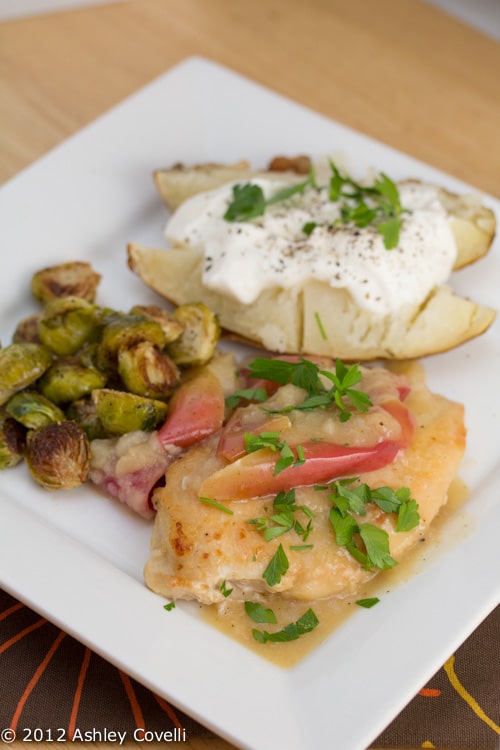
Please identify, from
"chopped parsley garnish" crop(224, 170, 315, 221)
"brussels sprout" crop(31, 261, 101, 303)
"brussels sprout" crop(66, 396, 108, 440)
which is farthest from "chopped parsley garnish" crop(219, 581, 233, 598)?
"chopped parsley garnish" crop(224, 170, 315, 221)

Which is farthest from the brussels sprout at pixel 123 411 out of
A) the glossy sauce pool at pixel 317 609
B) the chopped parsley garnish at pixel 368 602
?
Result: the chopped parsley garnish at pixel 368 602

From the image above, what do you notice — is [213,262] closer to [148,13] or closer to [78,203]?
[78,203]

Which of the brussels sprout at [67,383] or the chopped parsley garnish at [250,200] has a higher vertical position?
the chopped parsley garnish at [250,200]

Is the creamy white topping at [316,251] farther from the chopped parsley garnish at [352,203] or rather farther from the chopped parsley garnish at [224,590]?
the chopped parsley garnish at [224,590]

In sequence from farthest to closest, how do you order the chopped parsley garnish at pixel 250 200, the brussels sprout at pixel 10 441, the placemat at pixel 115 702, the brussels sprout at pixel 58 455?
the chopped parsley garnish at pixel 250 200 < the brussels sprout at pixel 10 441 < the brussels sprout at pixel 58 455 < the placemat at pixel 115 702

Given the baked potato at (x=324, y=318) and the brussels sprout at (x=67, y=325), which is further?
the baked potato at (x=324, y=318)

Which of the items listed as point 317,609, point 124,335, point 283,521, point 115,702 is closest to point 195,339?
point 124,335

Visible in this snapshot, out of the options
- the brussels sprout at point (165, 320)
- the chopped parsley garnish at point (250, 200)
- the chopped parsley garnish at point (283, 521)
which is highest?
the chopped parsley garnish at point (250, 200)
